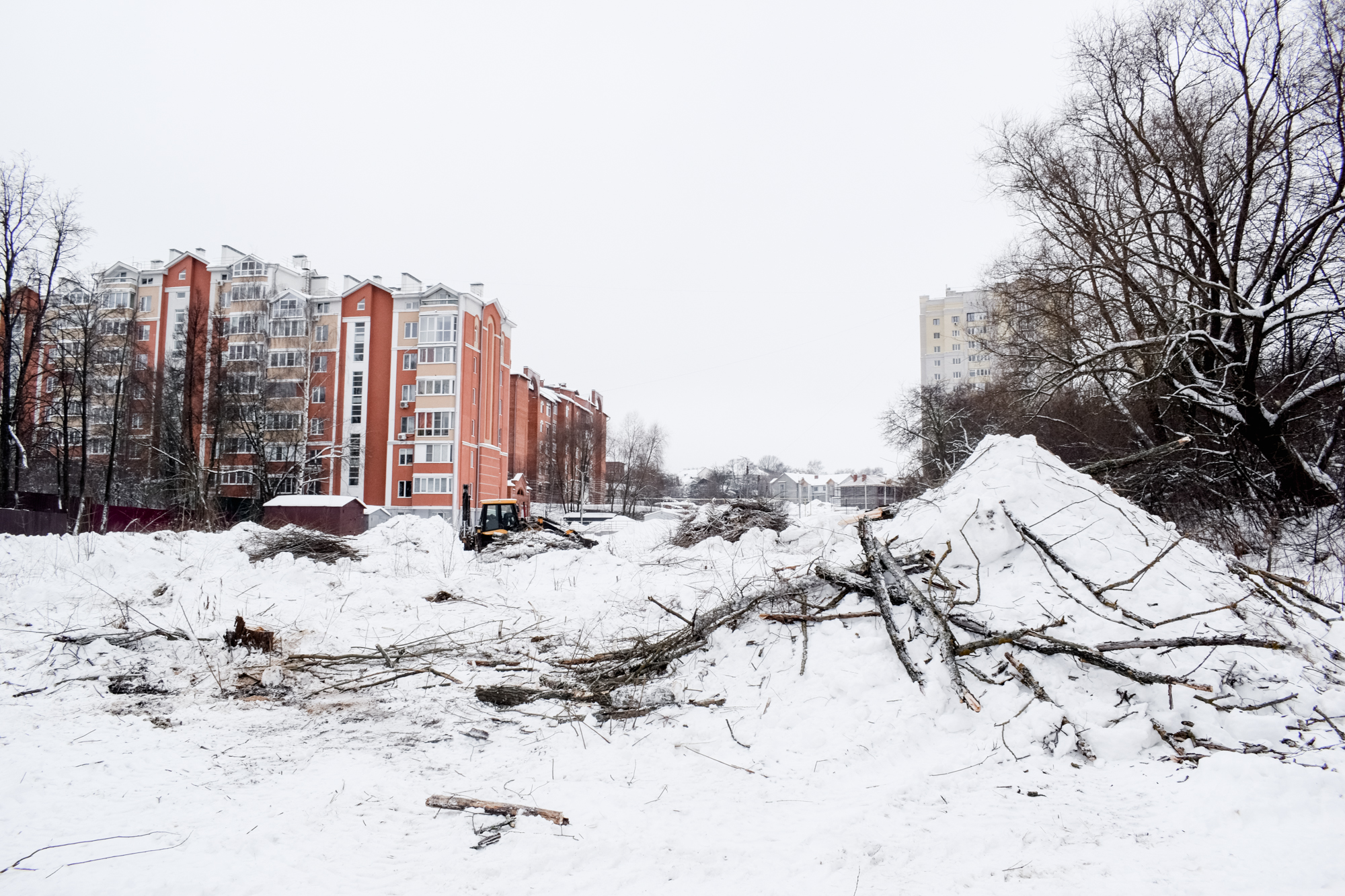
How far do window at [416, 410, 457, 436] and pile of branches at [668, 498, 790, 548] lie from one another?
28158 millimetres

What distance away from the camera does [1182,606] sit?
5496 millimetres

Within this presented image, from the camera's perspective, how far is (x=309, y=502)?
27.1 m

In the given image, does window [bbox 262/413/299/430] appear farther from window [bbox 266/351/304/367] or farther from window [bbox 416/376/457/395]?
window [bbox 416/376/457/395]

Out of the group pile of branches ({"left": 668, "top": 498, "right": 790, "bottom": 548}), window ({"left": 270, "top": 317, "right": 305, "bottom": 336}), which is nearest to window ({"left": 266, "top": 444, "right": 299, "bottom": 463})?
window ({"left": 270, "top": 317, "right": 305, "bottom": 336})

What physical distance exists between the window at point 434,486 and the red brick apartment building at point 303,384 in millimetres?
60

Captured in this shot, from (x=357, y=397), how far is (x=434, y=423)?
230 inches

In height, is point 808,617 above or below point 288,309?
below

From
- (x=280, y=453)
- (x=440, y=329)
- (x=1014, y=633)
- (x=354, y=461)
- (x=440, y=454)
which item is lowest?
(x=1014, y=633)

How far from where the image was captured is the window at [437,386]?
43750 mm

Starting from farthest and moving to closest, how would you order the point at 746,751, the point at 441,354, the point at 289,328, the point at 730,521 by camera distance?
the point at 441,354 → the point at 289,328 → the point at 730,521 → the point at 746,751

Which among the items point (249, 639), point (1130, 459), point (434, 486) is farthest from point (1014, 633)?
point (434, 486)

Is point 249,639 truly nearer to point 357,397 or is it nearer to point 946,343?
point 357,397

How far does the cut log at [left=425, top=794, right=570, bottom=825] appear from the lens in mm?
3719

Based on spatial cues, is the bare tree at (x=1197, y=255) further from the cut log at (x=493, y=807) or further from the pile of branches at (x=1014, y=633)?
the cut log at (x=493, y=807)
